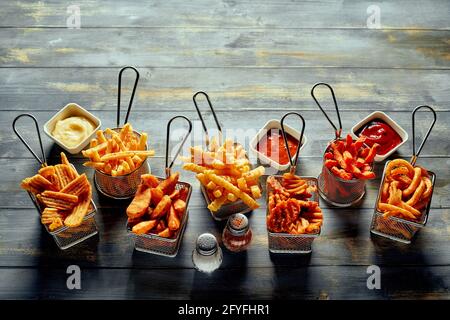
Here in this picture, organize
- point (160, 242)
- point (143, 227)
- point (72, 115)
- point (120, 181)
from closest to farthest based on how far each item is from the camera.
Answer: point (143, 227), point (160, 242), point (120, 181), point (72, 115)

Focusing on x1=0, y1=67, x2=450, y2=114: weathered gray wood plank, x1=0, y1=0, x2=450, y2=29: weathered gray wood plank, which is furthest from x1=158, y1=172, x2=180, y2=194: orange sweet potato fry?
x1=0, y1=0, x2=450, y2=29: weathered gray wood plank

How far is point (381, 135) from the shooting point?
220 cm

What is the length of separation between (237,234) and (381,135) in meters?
0.78

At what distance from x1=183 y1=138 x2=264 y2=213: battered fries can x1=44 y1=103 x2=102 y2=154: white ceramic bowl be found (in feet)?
1.66

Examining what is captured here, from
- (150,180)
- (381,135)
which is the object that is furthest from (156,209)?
(381,135)

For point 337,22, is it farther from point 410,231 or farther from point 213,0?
point 410,231

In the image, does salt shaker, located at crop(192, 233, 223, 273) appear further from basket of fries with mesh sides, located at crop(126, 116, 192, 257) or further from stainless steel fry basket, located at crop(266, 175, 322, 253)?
stainless steel fry basket, located at crop(266, 175, 322, 253)

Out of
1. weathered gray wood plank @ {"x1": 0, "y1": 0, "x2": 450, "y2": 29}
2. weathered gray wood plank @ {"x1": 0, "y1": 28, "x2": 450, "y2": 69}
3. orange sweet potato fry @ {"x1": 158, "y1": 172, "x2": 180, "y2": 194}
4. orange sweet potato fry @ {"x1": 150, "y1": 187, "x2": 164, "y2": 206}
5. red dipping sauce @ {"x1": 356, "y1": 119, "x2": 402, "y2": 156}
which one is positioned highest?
weathered gray wood plank @ {"x1": 0, "y1": 0, "x2": 450, "y2": 29}

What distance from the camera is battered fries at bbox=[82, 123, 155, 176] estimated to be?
74.4 inches

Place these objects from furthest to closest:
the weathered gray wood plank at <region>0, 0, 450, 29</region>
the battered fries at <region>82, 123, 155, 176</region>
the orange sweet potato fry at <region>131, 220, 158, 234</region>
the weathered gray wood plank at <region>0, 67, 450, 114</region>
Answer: the weathered gray wood plank at <region>0, 0, 450, 29</region> → the weathered gray wood plank at <region>0, 67, 450, 114</region> → the battered fries at <region>82, 123, 155, 176</region> → the orange sweet potato fry at <region>131, 220, 158, 234</region>

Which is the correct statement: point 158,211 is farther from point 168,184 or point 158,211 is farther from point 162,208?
point 168,184

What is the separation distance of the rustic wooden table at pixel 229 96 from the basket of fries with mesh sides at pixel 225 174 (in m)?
0.20
